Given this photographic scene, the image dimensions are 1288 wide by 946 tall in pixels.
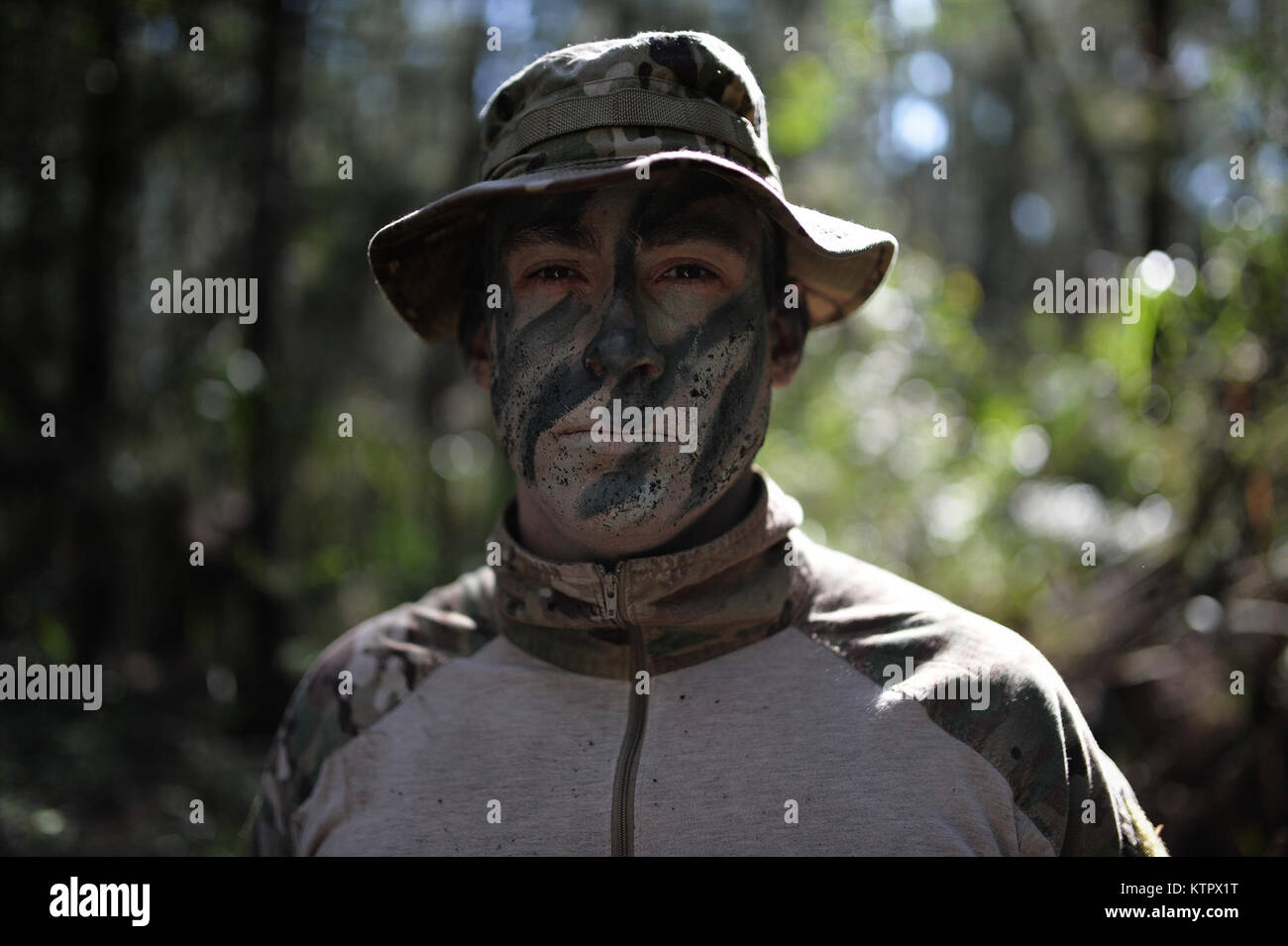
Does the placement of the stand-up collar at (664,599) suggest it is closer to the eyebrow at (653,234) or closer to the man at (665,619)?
the man at (665,619)

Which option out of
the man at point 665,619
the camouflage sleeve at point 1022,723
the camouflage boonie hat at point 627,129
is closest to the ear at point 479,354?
the man at point 665,619

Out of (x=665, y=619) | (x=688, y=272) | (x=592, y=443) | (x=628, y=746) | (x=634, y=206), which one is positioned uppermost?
(x=634, y=206)

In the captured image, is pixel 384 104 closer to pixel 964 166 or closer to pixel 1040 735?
pixel 1040 735

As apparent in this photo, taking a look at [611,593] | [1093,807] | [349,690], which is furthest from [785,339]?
[349,690]

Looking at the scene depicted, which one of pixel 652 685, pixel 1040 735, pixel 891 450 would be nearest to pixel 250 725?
pixel 891 450

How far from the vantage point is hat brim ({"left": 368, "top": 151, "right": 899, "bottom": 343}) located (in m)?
1.88

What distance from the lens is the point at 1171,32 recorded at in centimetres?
786

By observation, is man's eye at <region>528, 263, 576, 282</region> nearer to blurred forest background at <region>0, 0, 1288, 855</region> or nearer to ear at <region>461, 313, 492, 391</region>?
ear at <region>461, 313, 492, 391</region>

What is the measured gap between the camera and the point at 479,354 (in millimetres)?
2299

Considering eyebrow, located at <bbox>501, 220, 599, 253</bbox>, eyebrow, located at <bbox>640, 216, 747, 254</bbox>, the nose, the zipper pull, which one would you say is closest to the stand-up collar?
the zipper pull

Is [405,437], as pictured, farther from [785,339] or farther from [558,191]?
[558,191]

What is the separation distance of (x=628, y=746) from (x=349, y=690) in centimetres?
68

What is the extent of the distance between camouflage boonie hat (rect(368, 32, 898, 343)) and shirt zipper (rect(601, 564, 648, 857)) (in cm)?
76

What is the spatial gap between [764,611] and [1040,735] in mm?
554
